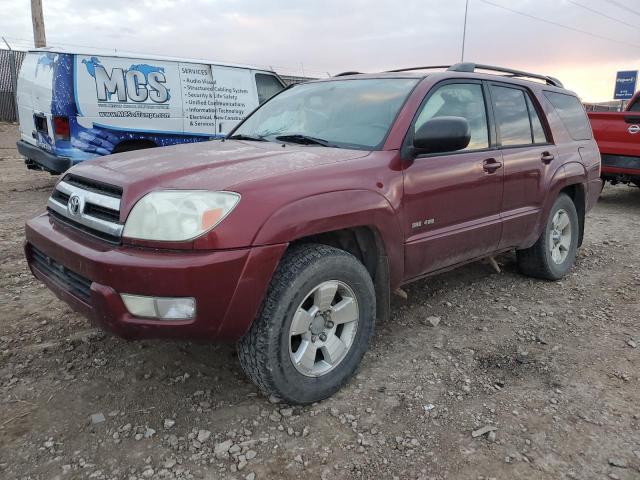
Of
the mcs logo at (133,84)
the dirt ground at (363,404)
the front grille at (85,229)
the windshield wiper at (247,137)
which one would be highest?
the mcs logo at (133,84)

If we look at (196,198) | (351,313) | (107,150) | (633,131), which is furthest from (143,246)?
(633,131)

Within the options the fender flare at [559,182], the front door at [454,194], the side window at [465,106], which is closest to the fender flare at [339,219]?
the front door at [454,194]

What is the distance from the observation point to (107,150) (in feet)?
23.4

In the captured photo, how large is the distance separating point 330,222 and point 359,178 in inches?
13.2

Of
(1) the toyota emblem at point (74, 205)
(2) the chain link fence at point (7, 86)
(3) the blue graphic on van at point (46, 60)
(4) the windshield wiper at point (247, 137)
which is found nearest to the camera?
(1) the toyota emblem at point (74, 205)

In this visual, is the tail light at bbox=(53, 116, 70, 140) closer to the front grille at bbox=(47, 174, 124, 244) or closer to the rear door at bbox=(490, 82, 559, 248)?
the front grille at bbox=(47, 174, 124, 244)

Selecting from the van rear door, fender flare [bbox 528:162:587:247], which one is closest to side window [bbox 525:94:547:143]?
fender flare [bbox 528:162:587:247]

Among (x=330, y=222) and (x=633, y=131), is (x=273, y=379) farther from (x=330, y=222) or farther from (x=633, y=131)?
(x=633, y=131)

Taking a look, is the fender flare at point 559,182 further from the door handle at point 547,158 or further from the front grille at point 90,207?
the front grille at point 90,207

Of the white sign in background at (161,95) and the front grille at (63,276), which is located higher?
the white sign in background at (161,95)

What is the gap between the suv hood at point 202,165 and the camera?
93.6 inches

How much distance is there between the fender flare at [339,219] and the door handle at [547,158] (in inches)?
73.9

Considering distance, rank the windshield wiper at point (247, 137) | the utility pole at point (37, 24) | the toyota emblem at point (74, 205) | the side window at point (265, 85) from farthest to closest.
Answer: the utility pole at point (37, 24), the side window at point (265, 85), the windshield wiper at point (247, 137), the toyota emblem at point (74, 205)

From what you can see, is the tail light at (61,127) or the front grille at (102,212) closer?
the front grille at (102,212)
